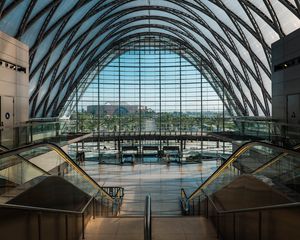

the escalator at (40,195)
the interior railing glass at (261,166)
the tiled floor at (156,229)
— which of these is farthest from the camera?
the tiled floor at (156,229)

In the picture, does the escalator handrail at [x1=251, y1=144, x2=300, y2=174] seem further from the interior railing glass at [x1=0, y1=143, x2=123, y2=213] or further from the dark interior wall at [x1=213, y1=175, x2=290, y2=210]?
the interior railing glass at [x1=0, y1=143, x2=123, y2=213]

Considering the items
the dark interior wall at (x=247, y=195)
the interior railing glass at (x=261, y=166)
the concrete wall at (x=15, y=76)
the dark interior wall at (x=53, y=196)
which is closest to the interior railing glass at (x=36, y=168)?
the dark interior wall at (x=53, y=196)

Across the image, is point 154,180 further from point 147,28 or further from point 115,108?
point 147,28

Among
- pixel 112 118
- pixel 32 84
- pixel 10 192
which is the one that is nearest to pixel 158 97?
pixel 112 118

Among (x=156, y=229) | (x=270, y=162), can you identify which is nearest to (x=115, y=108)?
(x=156, y=229)

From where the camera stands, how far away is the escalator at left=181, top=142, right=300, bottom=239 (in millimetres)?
5637

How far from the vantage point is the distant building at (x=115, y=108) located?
47.5m

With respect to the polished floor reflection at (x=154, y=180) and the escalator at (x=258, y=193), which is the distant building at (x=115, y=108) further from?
the escalator at (x=258, y=193)

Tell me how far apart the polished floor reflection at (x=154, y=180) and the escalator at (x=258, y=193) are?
829 centimetres

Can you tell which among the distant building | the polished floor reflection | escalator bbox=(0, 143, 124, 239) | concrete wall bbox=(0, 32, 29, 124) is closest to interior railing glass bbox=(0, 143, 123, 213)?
escalator bbox=(0, 143, 124, 239)

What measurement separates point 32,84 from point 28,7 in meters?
11.8

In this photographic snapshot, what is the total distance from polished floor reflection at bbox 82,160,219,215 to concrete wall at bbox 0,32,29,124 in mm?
9137

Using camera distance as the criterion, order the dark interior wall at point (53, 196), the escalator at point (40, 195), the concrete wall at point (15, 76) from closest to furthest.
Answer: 1. the escalator at point (40, 195)
2. the dark interior wall at point (53, 196)
3. the concrete wall at point (15, 76)

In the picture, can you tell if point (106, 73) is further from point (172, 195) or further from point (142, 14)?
point (172, 195)
